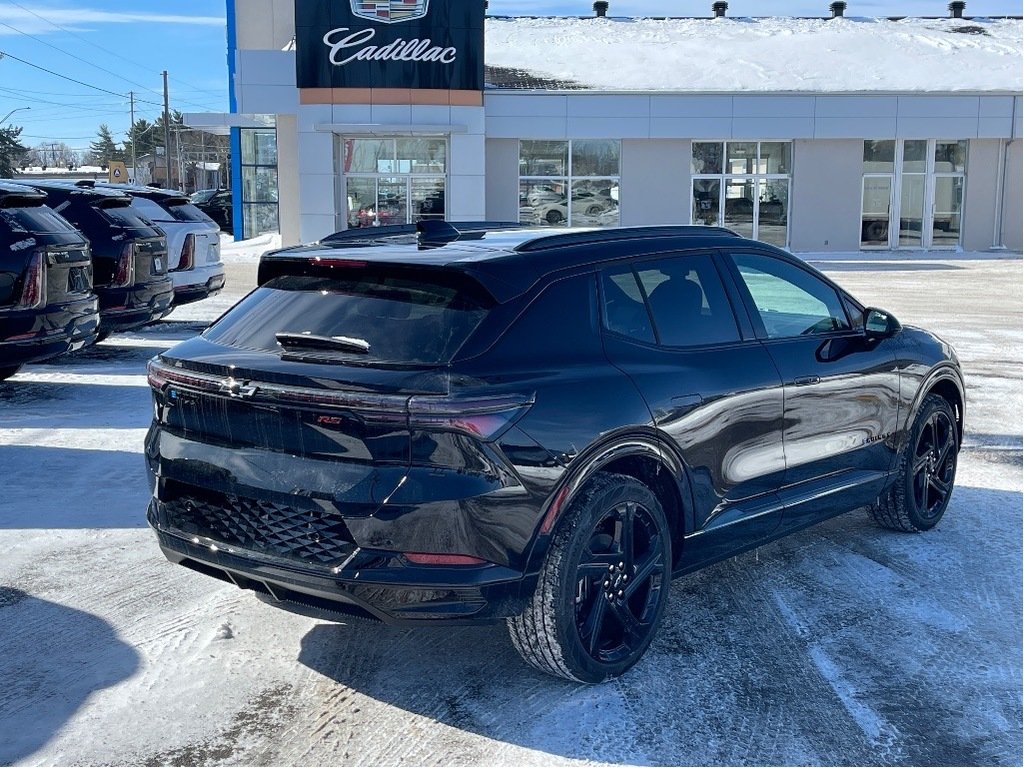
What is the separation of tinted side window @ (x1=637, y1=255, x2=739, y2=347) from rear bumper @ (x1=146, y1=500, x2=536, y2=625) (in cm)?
134

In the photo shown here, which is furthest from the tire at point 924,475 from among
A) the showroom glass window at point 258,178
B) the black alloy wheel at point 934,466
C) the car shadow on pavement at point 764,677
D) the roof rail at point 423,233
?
the showroom glass window at point 258,178

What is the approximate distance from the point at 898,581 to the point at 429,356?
2.85 meters

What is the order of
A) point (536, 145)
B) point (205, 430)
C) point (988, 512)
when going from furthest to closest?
point (536, 145), point (988, 512), point (205, 430)

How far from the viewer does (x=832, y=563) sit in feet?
18.1

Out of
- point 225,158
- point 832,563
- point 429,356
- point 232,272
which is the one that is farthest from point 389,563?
point 225,158

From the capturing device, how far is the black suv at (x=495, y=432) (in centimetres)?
359

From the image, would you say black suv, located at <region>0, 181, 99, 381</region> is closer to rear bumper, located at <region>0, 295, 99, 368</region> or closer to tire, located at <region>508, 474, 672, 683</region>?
rear bumper, located at <region>0, 295, 99, 368</region>

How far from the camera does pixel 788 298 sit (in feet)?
17.4

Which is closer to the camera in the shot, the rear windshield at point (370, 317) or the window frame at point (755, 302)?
the rear windshield at point (370, 317)

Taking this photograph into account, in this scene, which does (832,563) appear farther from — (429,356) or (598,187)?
(598,187)

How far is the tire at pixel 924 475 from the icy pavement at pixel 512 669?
4.9 inches

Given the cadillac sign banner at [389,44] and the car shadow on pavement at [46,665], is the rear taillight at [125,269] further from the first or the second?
the cadillac sign banner at [389,44]

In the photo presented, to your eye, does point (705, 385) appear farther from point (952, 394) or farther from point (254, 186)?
point (254, 186)

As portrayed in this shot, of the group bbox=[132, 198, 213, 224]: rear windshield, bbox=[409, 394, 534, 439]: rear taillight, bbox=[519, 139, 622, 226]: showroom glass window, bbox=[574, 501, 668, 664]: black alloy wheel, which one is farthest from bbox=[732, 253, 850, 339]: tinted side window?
bbox=[519, 139, 622, 226]: showroom glass window
